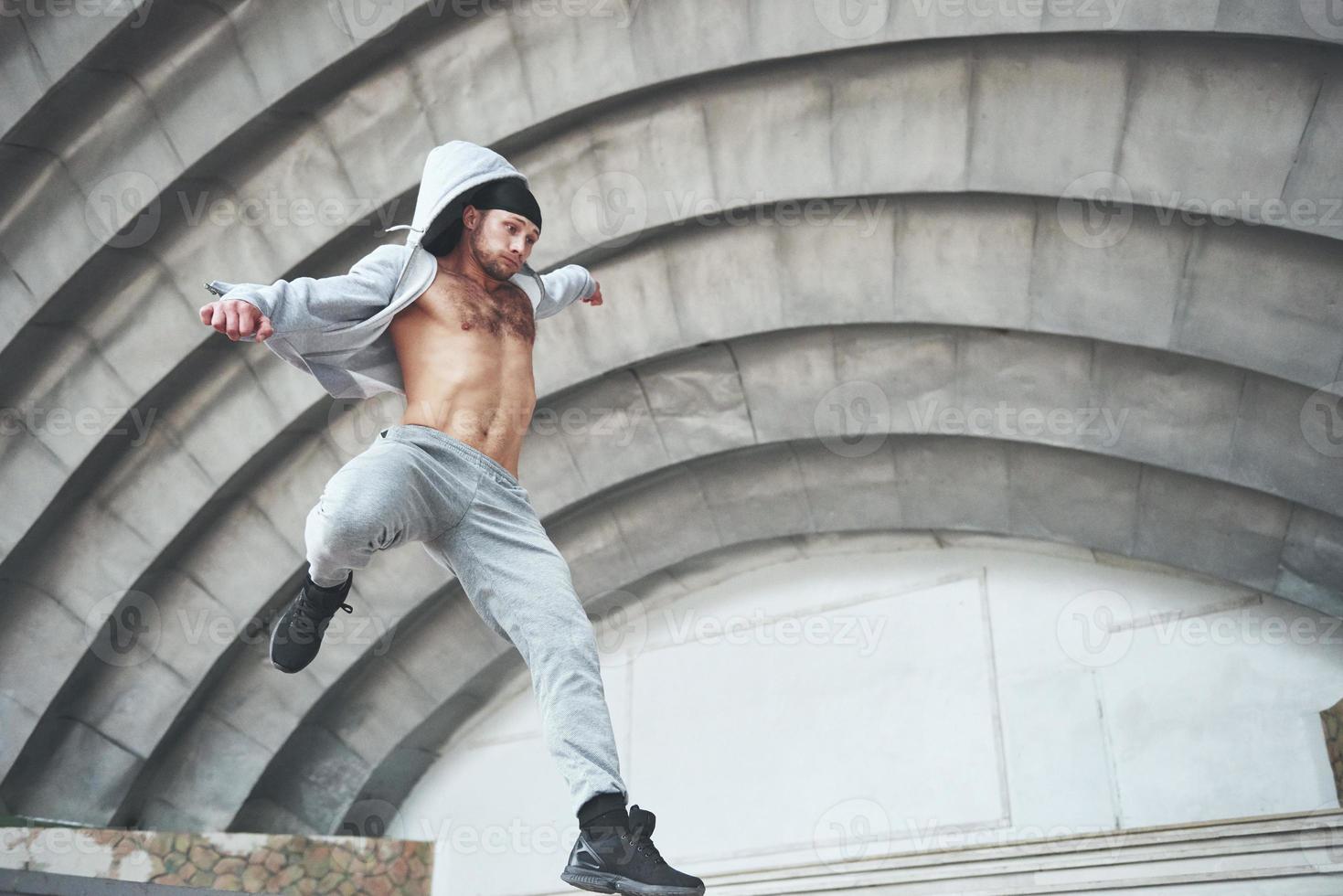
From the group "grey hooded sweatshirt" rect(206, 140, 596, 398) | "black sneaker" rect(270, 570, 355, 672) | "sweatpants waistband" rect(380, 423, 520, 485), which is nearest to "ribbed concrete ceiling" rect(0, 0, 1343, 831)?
"grey hooded sweatshirt" rect(206, 140, 596, 398)

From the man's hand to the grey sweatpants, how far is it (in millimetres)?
556

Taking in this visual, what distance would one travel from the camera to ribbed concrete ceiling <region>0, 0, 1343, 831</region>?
838 cm

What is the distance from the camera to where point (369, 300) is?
4.79 meters

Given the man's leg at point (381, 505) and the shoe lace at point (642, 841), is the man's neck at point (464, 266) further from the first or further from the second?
the shoe lace at point (642, 841)

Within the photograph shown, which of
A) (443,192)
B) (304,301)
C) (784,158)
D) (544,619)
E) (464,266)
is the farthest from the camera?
(784,158)

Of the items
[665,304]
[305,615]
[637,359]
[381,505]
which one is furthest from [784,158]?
[381,505]

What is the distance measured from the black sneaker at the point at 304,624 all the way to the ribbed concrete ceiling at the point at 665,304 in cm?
550

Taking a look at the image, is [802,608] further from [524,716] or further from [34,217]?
[34,217]

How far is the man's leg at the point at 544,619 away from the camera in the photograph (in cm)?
423

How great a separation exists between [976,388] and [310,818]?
7957 mm

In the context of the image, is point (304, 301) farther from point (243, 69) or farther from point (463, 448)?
point (243, 69)

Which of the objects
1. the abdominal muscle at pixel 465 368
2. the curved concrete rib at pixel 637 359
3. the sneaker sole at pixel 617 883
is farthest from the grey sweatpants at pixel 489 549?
the curved concrete rib at pixel 637 359

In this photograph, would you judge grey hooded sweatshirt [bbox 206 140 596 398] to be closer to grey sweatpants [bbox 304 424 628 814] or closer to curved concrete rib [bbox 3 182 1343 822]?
grey sweatpants [bbox 304 424 628 814]

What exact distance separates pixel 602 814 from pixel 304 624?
144cm
